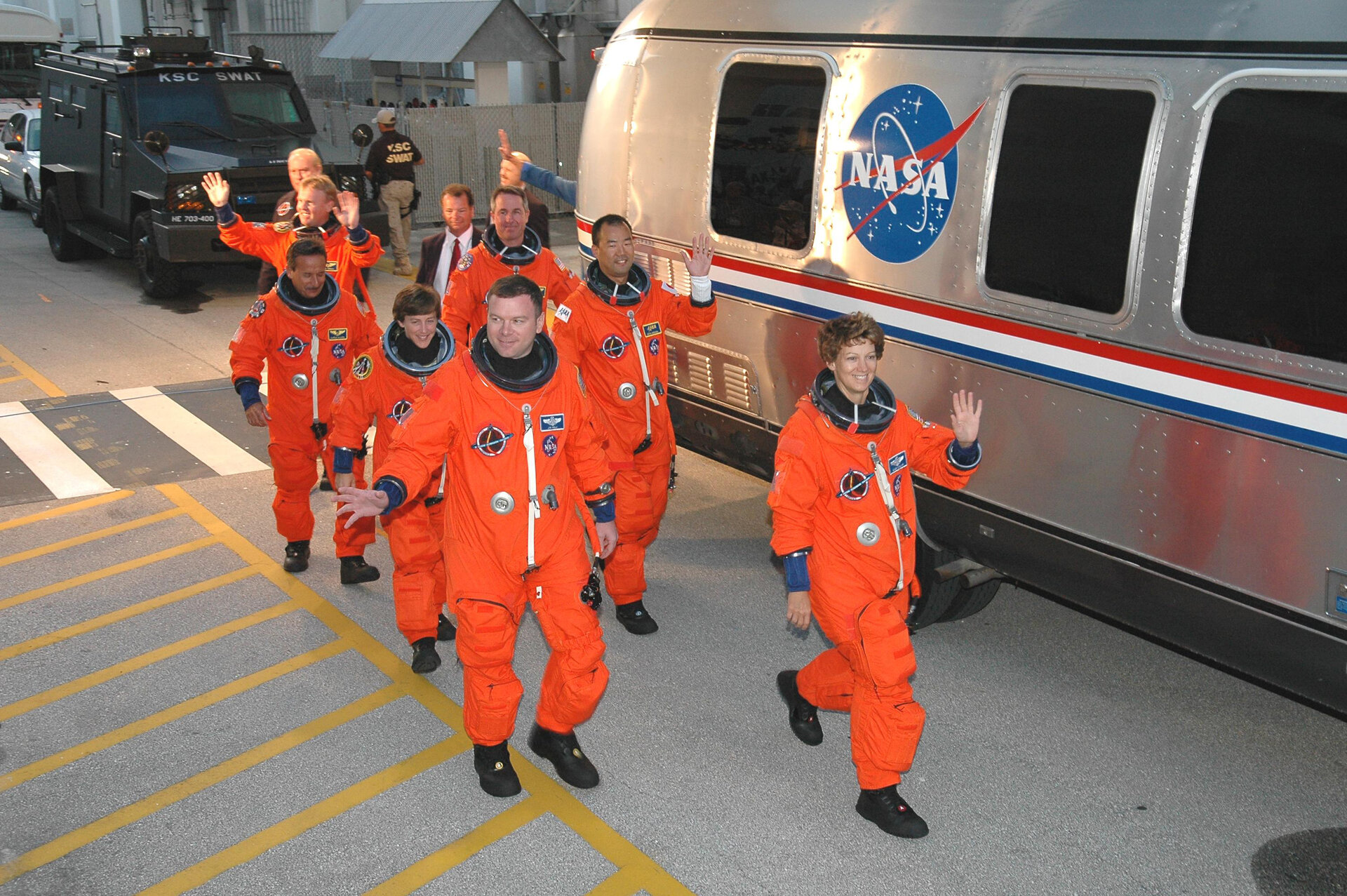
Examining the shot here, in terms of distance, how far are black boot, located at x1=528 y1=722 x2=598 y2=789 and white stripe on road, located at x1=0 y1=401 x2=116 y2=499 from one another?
445 centimetres

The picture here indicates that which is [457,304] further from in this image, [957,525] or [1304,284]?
[1304,284]

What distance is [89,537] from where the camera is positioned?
6.87m

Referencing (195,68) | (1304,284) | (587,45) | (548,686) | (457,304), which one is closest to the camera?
(1304,284)

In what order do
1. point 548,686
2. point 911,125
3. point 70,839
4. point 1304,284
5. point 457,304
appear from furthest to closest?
point 457,304 < point 911,125 < point 548,686 < point 70,839 < point 1304,284

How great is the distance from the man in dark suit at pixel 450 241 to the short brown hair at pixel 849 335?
3.95 metres

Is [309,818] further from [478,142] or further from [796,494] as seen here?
[478,142]

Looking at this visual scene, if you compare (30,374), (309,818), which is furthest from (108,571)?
(30,374)

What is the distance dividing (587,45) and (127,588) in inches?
651

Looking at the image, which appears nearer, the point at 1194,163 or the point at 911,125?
the point at 1194,163

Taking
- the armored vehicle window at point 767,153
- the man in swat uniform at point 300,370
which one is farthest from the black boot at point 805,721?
the man in swat uniform at point 300,370

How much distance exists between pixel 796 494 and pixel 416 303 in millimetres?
2025

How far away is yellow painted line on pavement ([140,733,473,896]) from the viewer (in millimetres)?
3975

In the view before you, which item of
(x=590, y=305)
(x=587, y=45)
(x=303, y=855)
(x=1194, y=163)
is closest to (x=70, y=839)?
(x=303, y=855)

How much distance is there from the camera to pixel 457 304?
6.89 metres
